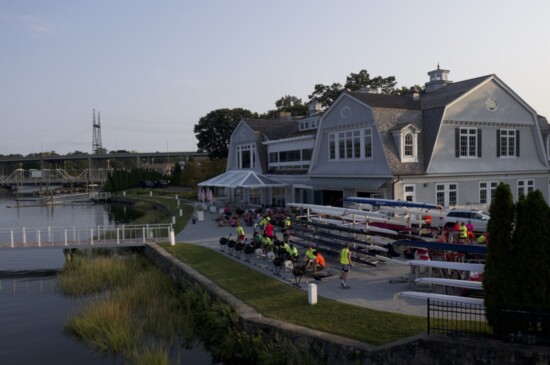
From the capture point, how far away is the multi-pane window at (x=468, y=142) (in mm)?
27245

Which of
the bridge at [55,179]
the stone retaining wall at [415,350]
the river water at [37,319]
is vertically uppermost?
the bridge at [55,179]

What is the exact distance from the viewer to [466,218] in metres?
21.6

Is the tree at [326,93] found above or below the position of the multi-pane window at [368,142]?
above

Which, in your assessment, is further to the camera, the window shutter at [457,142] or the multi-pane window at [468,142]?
the multi-pane window at [468,142]

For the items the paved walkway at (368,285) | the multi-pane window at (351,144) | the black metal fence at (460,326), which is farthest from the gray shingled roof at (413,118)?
the black metal fence at (460,326)

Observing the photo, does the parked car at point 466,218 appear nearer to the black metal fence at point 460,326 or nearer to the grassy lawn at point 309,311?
the grassy lawn at point 309,311

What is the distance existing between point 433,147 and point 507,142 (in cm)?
650

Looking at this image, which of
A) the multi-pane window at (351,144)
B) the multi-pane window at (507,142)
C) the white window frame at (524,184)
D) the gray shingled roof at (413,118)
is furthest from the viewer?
the white window frame at (524,184)

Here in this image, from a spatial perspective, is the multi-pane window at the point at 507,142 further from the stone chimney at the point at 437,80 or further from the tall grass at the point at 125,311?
the tall grass at the point at 125,311

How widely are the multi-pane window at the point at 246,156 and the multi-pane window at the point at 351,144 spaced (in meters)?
12.7

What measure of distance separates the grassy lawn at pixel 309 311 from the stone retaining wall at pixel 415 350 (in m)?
0.39

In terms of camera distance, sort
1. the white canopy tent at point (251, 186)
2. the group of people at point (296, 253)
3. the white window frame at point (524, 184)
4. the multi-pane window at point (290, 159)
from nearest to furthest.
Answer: the group of people at point (296, 253), the white window frame at point (524, 184), the multi-pane window at point (290, 159), the white canopy tent at point (251, 186)

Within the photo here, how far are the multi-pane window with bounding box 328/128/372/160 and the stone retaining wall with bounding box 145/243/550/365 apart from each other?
17.6 meters

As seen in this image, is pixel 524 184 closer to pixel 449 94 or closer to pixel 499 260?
pixel 449 94
